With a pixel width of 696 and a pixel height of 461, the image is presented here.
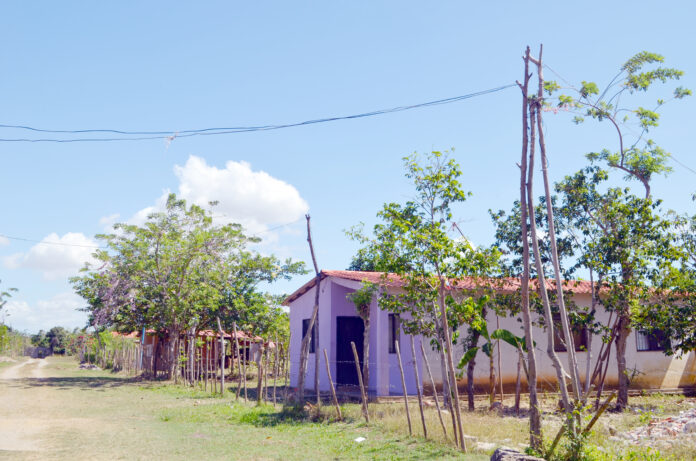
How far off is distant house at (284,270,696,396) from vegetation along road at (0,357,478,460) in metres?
3.82

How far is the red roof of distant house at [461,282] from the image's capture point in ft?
46.6

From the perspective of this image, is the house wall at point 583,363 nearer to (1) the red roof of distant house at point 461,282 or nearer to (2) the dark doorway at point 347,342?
(1) the red roof of distant house at point 461,282

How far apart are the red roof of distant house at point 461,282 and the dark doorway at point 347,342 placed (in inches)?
69.1

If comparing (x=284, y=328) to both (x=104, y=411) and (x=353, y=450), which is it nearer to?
(x=104, y=411)

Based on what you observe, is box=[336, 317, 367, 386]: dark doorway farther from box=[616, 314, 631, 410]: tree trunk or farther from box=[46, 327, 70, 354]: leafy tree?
box=[46, 327, 70, 354]: leafy tree

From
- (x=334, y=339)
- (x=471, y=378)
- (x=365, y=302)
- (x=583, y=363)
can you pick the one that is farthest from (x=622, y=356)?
(x=334, y=339)

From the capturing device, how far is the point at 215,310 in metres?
24.9

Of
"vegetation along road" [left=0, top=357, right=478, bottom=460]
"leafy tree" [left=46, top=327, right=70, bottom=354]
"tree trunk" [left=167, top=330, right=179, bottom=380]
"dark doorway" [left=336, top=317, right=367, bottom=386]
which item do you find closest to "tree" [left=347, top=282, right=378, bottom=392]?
"dark doorway" [left=336, top=317, right=367, bottom=386]

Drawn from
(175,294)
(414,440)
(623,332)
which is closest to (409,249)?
(414,440)

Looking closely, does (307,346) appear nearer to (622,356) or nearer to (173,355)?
(622,356)

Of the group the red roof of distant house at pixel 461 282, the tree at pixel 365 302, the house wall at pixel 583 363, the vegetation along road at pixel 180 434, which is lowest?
the vegetation along road at pixel 180 434

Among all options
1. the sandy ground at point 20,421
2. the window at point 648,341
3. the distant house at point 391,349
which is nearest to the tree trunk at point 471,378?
the distant house at point 391,349

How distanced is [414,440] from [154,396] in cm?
1213

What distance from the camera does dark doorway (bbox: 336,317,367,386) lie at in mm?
19266
